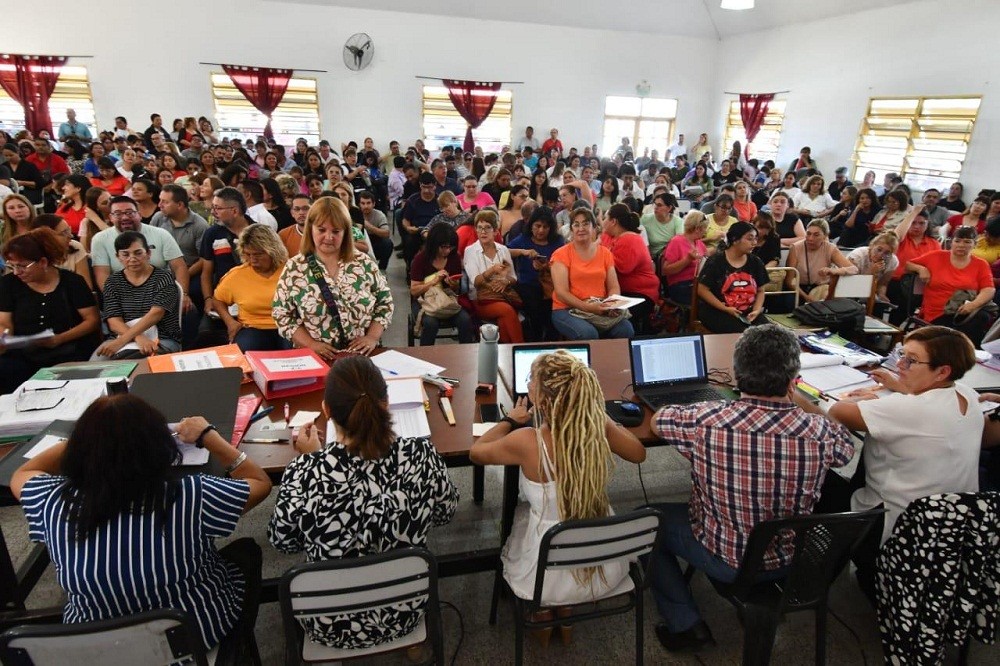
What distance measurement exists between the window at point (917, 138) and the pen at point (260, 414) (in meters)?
10.3

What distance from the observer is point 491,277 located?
163 inches

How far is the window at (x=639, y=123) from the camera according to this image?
13938 mm

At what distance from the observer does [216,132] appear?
1198 cm

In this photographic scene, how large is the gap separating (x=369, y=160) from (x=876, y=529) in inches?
410

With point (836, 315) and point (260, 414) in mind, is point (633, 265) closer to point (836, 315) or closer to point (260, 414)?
point (836, 315)

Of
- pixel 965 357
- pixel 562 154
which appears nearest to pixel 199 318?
pixel 965 357

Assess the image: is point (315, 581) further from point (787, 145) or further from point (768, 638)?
point (787, 145)

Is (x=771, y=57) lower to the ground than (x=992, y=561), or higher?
higher

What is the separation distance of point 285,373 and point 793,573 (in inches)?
74.3

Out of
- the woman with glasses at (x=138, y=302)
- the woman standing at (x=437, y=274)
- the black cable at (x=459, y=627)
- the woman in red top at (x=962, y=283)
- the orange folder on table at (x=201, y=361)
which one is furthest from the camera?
the woman in red top at (x=962, y=283)

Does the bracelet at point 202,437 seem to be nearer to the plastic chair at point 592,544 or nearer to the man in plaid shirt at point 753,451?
the plastic chair at point 592,544

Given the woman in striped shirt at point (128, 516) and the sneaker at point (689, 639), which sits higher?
the woman in striped shirt at point (128, 516)

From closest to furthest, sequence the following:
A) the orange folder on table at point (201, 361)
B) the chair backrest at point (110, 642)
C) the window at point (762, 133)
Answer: the chair backrest at point (110, 642) < the orange folder on table at point (201, 361) < the window at point (762, 133)

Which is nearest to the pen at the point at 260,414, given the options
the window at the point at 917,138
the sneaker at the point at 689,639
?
the sneaker at the point at 689,639
